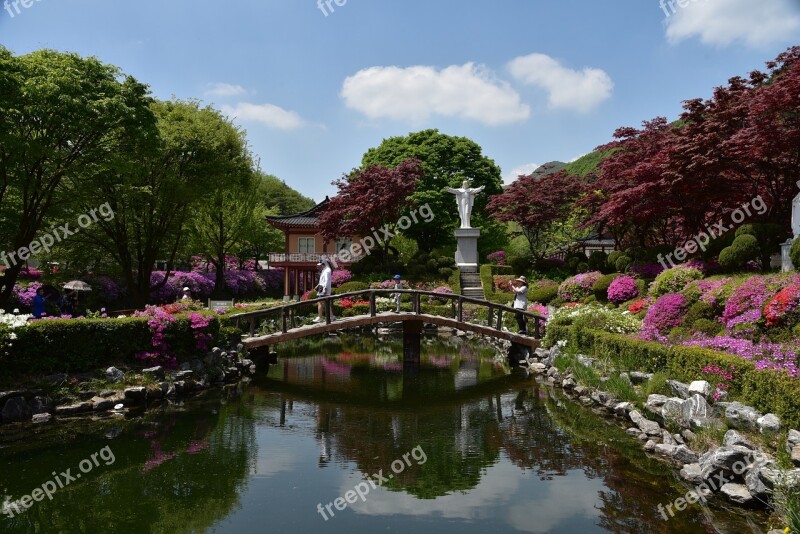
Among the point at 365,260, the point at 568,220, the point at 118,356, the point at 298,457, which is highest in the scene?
the point at 568,220

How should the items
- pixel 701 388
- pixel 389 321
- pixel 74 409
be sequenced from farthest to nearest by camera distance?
pixel 389 321 < pixel 74 409 < pixel 701 388

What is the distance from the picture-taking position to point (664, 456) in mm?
7945

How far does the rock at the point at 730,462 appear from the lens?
6363 mm

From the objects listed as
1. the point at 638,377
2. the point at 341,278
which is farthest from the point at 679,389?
the point at 341,278

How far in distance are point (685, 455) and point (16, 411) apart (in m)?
10.6

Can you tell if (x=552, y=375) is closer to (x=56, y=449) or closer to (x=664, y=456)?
(x=664, y=456)

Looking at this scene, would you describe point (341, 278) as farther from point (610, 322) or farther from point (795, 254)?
point (795, 254)

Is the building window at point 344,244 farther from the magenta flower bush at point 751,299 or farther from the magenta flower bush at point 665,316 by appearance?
the magenta flower bush at point 751,299

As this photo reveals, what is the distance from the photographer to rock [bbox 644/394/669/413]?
354 inches

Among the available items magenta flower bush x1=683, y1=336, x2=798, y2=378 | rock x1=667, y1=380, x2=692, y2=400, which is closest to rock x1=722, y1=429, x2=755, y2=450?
magenta flower bush x1=683, y1=336, x2=798, y2=378

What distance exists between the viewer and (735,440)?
6707 mm

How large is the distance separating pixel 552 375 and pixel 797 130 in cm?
819

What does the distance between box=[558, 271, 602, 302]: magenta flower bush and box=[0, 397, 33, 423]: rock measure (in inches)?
683

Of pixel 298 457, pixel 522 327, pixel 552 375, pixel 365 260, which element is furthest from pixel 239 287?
pixel 298 457
